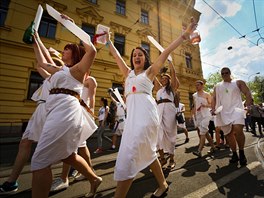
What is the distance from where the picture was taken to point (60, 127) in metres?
1.70

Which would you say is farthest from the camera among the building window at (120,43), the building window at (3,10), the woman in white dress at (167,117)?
the building window at (120,43)

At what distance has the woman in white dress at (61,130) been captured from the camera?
63.0 inches

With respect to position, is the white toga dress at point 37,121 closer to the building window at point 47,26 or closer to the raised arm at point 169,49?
the raised arm at point 169,49

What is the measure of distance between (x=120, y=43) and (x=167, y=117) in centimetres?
1205

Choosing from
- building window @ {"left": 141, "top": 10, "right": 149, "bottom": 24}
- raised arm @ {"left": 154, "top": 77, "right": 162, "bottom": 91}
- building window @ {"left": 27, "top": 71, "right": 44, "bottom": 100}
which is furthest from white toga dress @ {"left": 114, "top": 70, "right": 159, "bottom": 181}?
building window @ {"left": 141, "top": 10, "right": 149, "bottom": 24}

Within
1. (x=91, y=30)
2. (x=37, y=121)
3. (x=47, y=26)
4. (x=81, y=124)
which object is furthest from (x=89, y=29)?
(x=81, y=124)

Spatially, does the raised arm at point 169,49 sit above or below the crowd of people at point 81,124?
above

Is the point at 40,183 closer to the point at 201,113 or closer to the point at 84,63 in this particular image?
the point at 84,63

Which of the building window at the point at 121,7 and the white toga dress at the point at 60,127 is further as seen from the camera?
the building window at the point at 121,7

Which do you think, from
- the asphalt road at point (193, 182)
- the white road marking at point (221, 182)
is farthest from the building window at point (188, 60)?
the white road marking at point (221, 182)

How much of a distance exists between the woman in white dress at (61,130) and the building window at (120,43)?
1261cm

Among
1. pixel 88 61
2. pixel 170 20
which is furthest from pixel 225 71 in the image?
pixel 170 20

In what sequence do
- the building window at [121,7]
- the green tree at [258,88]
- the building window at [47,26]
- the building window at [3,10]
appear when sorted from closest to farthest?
1. the building window at [3,10]
2. the building window at [47,26]
3. the building window at [121,7]
4. the green tree at [258,88]

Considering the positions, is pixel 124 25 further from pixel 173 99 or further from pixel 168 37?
pixel 173 99
